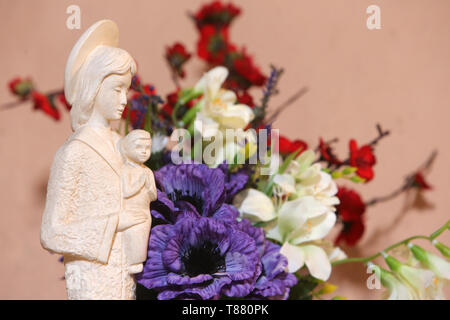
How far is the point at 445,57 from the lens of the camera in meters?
0.97

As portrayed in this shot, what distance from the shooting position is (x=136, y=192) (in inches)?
19.7

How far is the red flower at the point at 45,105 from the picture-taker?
0.89 metres

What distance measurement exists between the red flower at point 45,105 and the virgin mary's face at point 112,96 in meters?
0.41

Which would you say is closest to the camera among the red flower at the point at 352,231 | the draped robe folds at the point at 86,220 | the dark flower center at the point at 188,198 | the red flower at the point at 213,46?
the draped robe folds at the point at 86,220

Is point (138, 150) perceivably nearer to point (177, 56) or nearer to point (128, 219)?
point (128, 219)

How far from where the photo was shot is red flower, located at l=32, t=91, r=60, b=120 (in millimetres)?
895

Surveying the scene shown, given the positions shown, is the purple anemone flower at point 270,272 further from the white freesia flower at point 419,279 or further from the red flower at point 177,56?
the red flower at point 177,56

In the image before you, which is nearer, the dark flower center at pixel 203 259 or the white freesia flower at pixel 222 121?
the dark flower center at pixel 203 259

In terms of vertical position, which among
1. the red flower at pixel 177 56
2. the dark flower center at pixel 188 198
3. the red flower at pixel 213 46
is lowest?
the dark flower center at pixel 188 198

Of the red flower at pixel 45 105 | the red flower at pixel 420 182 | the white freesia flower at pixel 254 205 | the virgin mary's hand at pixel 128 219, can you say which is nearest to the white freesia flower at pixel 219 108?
the white freesia flower at pixel 254 205

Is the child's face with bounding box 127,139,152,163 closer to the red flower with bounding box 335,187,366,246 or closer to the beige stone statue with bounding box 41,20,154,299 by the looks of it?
the beige stone statue with bounding box 41,20,154,299

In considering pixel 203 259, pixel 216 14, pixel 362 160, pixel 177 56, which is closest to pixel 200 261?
pixel 203 259

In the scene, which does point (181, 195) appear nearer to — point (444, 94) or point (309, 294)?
point (309, 294)
